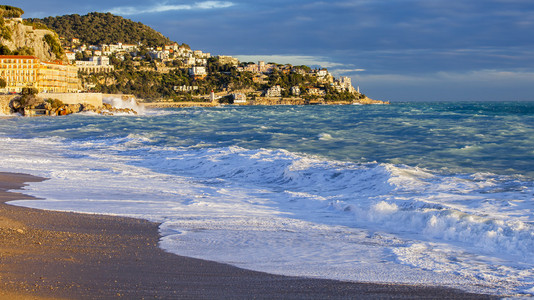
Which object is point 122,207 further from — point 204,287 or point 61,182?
point 204,287

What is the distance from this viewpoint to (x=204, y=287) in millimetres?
5082

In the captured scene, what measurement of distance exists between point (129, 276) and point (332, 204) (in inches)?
195

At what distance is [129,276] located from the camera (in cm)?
531

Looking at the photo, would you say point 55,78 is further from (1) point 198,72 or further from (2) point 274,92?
(1) point 198,72

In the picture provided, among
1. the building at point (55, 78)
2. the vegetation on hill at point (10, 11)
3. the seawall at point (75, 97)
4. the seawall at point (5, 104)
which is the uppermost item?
the vegetation on hill at point (10, 11)

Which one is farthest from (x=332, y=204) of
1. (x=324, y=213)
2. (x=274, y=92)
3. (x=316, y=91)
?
(x=316, y=91)

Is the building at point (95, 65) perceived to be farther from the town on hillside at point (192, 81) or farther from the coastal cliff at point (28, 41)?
the coastal cliff at point (28, 41)

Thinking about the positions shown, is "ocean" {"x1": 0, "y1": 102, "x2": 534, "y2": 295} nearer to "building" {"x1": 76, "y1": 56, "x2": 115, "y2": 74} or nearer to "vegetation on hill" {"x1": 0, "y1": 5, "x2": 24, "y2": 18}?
"vegetation on hill" {"x1": 0, "y1": 5, "x2": 24, "y2": 18}

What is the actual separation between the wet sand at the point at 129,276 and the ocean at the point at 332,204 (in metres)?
0.30

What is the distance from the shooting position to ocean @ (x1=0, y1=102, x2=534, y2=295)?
19.7 feet

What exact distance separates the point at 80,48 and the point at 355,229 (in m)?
204

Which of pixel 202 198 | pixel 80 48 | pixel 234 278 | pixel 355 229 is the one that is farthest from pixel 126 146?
pixel 80 48

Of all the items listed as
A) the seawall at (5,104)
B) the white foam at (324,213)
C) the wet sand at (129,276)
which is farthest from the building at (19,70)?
the wet sand at (129,276)

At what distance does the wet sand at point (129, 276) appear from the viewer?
486cm
